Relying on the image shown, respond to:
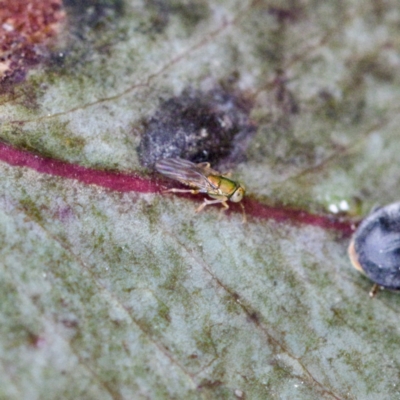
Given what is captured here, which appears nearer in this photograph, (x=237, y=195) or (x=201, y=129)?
(x=237, y=195)

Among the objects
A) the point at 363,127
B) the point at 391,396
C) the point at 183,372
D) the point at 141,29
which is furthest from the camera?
the point at 363,127

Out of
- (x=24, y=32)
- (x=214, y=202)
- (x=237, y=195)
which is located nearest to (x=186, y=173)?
(x=214, y=202)

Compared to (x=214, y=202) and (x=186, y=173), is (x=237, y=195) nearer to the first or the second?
(x=214, y=202)

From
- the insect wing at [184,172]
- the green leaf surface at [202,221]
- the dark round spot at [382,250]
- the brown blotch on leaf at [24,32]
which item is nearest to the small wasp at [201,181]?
the insect wing at [184,172]

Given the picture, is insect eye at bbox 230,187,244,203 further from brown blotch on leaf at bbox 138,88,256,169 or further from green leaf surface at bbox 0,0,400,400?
brown blotch on leaf at bbox 138,88,256,169

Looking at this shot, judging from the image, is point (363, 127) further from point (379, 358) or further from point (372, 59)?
point (379, 358)

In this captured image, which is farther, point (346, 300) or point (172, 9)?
point (172, 9)

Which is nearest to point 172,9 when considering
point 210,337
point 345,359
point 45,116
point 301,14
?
point 301,14

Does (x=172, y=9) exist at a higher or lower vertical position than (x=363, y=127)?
higher
